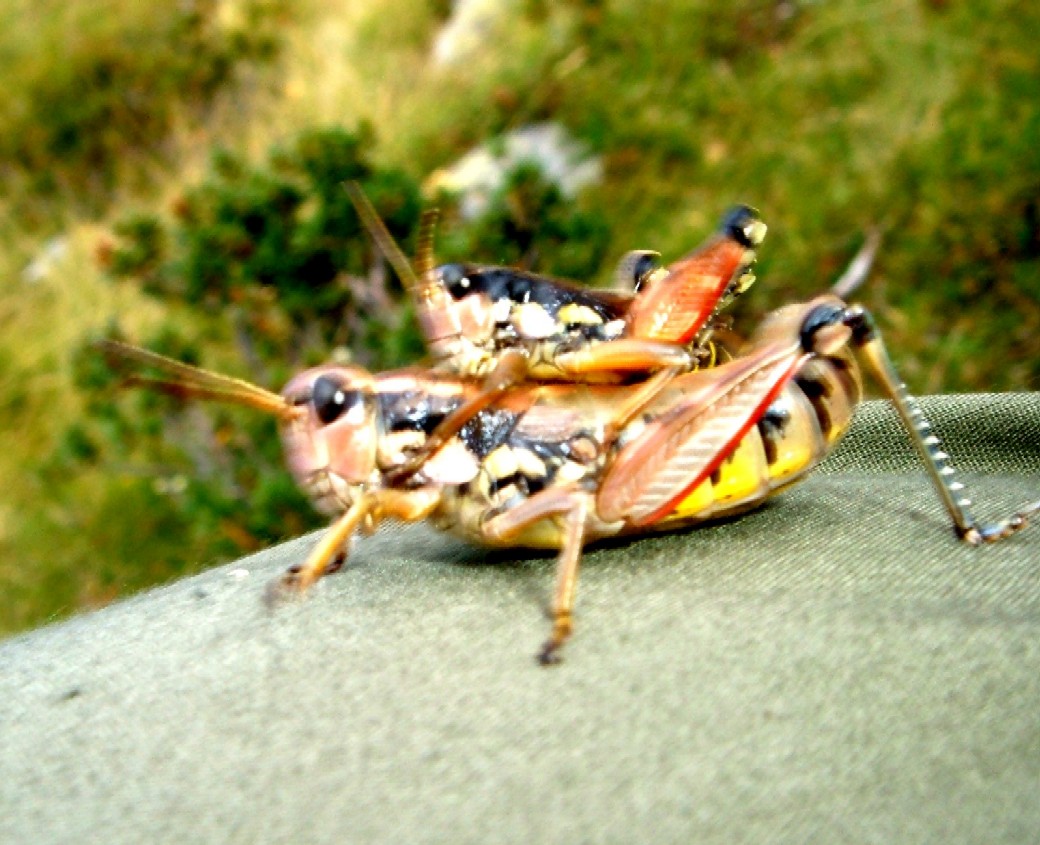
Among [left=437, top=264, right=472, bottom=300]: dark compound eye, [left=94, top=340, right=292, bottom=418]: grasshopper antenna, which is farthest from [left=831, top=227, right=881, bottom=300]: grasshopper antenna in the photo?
[left=94, top=340, right=292, bottom=418]: grasshopper antenna

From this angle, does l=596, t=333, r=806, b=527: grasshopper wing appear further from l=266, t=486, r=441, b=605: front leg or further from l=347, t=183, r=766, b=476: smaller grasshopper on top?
l=266, t=486, r=441, b=605: front leg

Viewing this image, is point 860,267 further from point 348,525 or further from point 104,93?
point 104,93

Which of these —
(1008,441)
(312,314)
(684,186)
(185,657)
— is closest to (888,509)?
(1008,441)

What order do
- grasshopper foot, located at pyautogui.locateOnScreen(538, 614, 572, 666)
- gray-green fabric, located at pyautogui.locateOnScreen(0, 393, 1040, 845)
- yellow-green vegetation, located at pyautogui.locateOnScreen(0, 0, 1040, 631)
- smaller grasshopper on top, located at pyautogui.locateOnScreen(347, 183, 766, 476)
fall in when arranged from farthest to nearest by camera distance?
1. yellow-green vegetation, located at pyautogui.locateOnScreen(0, 0, 1040, 631)
2. smaller grasshopper on top, located at pyautogui.locateOnScreen(347, 183, 766, 476)
3. grasshopper foot, located at pyautogui.locateOnScreen(538, 614, 572, 666)
4. gray-green fabric, located at pyautogui.locateOnScreen(0, 393, 1040, 845)

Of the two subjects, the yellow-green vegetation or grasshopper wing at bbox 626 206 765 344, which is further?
the yellow-green vegetation

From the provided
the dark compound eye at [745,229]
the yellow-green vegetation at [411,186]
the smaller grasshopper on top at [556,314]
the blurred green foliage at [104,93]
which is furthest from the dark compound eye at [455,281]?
the blurred green foliage at [104,93]

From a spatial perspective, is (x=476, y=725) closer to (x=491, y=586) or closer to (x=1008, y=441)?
(x=491, y=586)

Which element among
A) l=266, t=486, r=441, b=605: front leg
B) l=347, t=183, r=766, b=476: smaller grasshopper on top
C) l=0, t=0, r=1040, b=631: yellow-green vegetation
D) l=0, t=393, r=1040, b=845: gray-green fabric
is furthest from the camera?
l=0, t=0, r=1040, b=631: yellow-green vegetation

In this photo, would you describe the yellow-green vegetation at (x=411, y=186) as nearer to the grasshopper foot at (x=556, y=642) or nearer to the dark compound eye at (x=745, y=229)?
the dark compound eye at (x=745, y=229)
